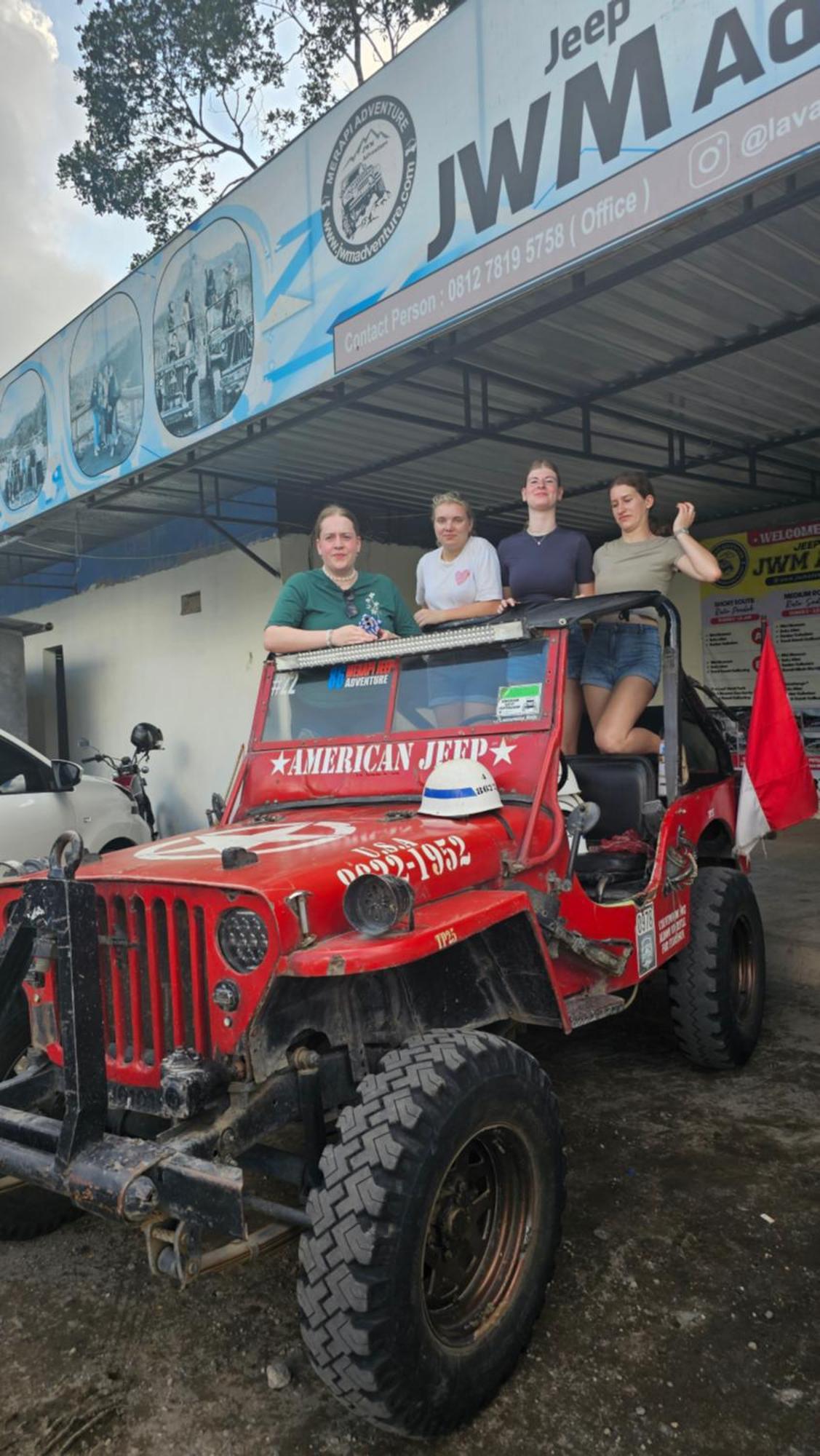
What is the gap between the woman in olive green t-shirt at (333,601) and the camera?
4184 millimetres

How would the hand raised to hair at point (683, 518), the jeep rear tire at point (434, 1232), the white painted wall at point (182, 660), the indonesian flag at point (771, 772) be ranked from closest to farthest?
the jeep rear tire at point (434, 1232) < the hand raised to hair at point (683, 518) < the indonesian flag at point (771, 772) < the white painted wall at point (182, 660)

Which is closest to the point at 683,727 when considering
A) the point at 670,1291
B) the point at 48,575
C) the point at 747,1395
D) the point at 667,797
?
the point at 667,797

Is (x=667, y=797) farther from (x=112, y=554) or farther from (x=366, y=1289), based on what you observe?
(x=112, y=554)

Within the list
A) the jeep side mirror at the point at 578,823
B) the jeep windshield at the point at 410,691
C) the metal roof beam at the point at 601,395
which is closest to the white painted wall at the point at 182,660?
the metal roof beam at the point at 601,395

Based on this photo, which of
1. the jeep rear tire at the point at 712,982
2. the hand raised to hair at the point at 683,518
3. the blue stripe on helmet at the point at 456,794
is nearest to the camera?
the blue stripe on helmet at the point at 456,794

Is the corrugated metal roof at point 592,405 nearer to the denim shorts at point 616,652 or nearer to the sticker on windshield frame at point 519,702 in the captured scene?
the denim shorts at point 616,652

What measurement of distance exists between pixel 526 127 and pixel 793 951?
16.1 ft

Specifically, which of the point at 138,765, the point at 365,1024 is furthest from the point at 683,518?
the point at 138,765

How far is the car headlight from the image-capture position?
8.16 ft

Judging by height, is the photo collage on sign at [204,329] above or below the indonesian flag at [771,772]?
above

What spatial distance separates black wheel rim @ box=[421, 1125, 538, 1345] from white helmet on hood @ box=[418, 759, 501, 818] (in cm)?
104

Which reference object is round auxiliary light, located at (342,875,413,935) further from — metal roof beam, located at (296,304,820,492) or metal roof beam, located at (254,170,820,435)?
metal roof beam, located at (296,304,820,492)

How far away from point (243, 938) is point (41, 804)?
4.37 m

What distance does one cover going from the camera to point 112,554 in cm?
1290
